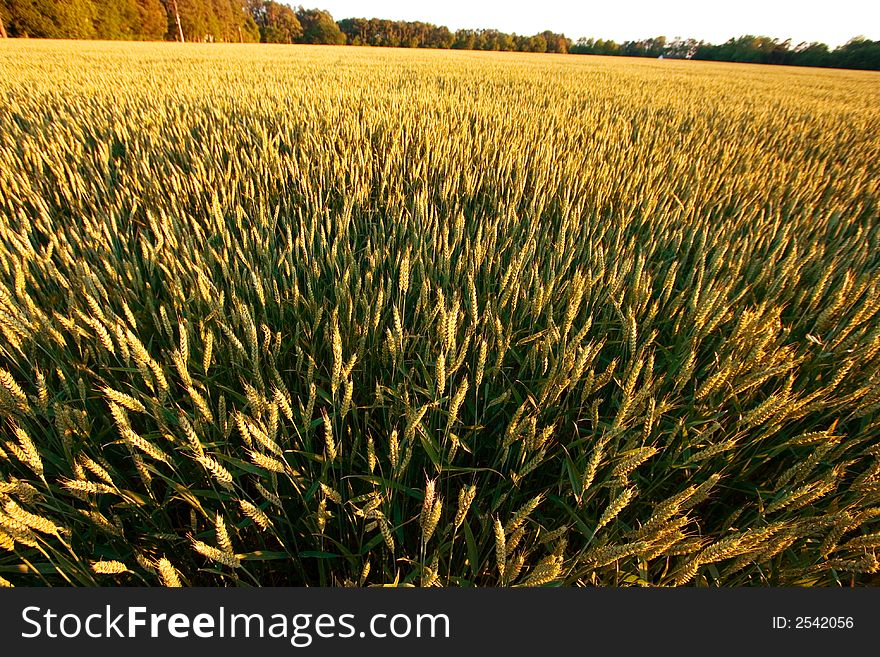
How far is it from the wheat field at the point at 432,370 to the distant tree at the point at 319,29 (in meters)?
68.7

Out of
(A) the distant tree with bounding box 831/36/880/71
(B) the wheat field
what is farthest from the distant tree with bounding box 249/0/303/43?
(B) the wheat field

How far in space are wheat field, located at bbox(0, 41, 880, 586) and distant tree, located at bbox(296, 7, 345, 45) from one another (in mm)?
68727

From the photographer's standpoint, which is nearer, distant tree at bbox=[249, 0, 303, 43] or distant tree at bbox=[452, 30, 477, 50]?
distant tree at bbox=[452, 30, 477, 50]

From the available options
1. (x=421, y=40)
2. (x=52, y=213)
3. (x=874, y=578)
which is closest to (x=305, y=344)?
(x=874, y=578)

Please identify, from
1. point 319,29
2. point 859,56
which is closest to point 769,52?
point 859,56

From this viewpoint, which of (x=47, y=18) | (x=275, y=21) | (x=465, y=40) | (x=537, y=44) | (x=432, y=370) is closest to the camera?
(x=432, y=370)

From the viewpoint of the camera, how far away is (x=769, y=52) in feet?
141

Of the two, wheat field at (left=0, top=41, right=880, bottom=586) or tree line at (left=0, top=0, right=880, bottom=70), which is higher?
tree line at (left=0, top=0, right=880, bottom=70)

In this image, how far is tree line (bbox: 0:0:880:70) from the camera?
3206cm

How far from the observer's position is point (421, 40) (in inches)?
2391

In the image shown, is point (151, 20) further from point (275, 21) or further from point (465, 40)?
point (465, 40)

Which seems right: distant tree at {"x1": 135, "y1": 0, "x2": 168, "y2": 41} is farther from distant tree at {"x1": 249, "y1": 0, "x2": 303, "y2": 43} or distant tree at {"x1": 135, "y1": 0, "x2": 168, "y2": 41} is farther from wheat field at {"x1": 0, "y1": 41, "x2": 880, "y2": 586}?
wheat field at {"x1": 0, "y1": 41, "x2": 880, "y2": 586}

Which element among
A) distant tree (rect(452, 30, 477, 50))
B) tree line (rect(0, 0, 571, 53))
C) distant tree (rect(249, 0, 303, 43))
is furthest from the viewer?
distant tree (rect(249, 0, 303, 43))

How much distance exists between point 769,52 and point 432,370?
201 ft
